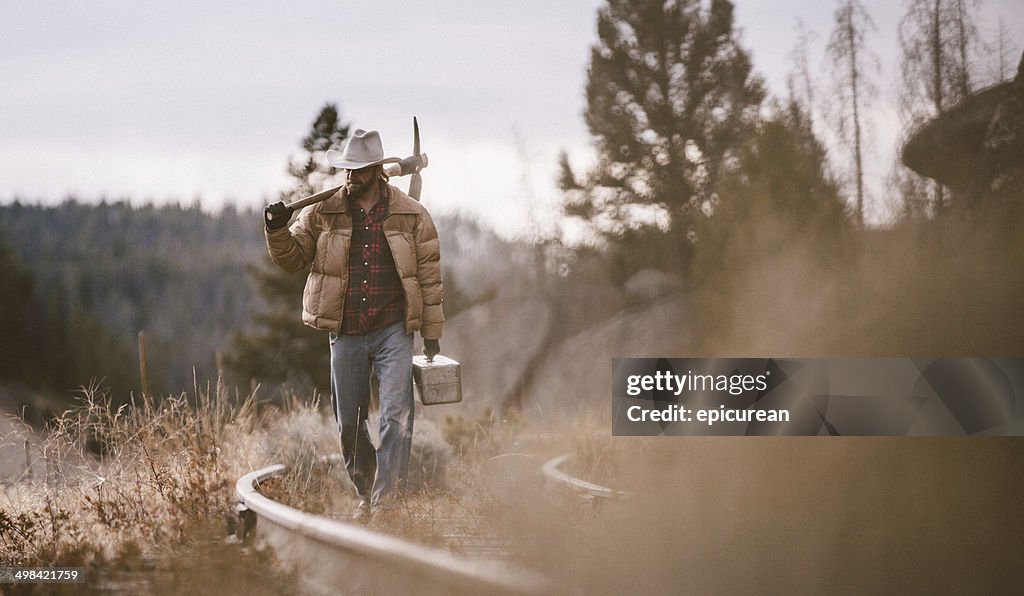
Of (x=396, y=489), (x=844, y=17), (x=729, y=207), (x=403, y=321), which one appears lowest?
(x=396, y=489)

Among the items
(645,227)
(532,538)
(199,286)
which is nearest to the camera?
(532,538)

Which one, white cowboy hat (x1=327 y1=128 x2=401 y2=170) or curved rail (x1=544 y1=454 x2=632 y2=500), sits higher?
white cowboy hat (x1=327 y1=128 x2=401 y2=170)

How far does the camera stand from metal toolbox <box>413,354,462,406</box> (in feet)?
17.3

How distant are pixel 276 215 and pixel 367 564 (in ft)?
8.05

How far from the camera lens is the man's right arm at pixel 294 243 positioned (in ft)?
16.4

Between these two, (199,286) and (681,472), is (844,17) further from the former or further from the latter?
(199,286)

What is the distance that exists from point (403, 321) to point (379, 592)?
8.54ft

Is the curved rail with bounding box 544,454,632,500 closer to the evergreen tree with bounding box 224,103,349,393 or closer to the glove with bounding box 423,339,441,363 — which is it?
the glove with bounding box 423,339,441,363

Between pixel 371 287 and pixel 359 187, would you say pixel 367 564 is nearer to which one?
pixel 371 287

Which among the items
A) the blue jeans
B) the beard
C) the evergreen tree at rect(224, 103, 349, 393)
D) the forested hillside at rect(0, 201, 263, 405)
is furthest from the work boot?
the forested hillside at rect(0, 201, 263, 405)

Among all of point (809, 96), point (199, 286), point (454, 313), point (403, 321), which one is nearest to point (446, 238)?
point (454, 313)

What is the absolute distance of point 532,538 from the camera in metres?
3.32

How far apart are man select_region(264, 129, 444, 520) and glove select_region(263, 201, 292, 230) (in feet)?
0.65

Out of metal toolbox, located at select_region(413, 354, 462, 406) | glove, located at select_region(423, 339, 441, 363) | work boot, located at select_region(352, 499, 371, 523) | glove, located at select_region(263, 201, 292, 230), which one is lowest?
work boot, located at select_region(352, 499, 371, 523)
